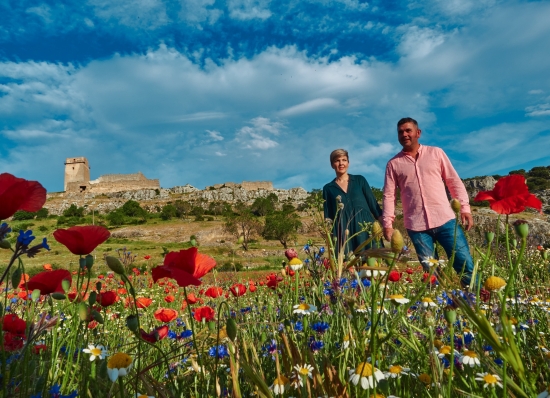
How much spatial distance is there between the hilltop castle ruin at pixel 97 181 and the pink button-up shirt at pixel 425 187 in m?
68.3

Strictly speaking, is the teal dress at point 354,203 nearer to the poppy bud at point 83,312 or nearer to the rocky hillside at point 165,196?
the poppy bud at point 83,312

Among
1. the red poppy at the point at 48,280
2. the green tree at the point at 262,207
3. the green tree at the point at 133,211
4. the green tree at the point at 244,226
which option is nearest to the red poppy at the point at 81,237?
the red poppy at the point at 48,280

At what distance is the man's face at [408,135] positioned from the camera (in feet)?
13.5

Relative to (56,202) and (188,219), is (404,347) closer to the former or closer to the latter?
(188,219)

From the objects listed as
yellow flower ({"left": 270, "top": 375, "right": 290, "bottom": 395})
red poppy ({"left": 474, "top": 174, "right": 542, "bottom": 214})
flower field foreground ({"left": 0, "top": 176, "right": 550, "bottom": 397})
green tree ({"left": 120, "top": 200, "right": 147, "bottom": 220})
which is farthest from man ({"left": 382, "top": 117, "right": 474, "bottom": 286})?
green tree ({"left": 120, "top": 200, "right": 147, "bottom": 220})

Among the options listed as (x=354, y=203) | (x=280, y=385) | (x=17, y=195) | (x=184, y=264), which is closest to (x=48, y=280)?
(x=17, y=195)

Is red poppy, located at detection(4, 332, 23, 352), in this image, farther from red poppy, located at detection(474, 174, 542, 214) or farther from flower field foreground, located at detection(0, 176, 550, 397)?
red poppy, located at detection(474, 174, 542, 214)

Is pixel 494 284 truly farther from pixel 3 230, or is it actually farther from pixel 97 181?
pixel 97 181

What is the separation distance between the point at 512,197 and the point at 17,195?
4.94 ft

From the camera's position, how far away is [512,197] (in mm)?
1294

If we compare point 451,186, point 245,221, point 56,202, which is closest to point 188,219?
point 245,221

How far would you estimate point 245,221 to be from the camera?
34.5 metres

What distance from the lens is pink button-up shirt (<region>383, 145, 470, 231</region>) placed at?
395 centimetres

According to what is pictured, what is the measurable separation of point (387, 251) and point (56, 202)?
210 feet
